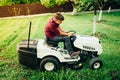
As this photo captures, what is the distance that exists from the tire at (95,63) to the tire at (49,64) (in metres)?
1.08

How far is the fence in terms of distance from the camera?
2191cm

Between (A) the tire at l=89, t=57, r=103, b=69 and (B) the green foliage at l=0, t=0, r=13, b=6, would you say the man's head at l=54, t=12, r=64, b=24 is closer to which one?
(A) the tire at l=89, t=57, r=103, b=69

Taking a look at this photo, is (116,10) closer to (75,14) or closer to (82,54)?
(75,14)

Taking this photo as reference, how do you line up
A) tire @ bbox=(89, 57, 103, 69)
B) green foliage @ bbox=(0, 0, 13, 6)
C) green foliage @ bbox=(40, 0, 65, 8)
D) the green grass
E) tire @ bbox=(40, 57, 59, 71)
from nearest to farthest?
the green grass → tire @ bbox=(40, 57, 59, 71) → tire @ bbox=(89, 57, 103, 69) → green foliage @ bbox=(40, 0, 65, 8) → green foliage @ bbox=(0, 0, 13, 6)

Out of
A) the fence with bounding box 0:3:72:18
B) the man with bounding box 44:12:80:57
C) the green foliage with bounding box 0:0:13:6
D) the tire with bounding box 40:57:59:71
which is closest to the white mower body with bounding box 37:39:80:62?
the tire with bounding box 40:57:59:71

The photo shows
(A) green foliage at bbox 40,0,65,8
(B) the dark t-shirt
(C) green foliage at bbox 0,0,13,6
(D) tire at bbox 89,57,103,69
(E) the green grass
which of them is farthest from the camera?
(C) green foliage at bbox 0,0,13,6

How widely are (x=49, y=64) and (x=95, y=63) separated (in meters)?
1.44

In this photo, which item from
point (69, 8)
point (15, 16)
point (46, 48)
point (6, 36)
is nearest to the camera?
point (46, 48)

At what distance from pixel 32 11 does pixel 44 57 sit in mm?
15047

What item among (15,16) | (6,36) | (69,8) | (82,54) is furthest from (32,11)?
(82,54)

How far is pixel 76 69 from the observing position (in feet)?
27.2

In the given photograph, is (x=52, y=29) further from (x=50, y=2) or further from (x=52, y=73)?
(x=50, y=2)

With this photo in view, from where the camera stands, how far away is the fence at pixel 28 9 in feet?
71.9

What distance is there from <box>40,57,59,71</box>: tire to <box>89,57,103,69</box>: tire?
3.54 ft
